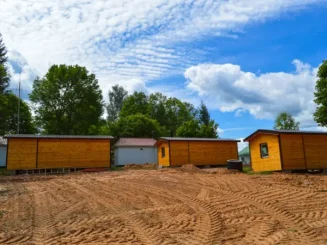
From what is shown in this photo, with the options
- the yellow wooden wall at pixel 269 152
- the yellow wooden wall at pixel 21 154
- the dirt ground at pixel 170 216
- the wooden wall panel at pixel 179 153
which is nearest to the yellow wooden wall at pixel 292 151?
the yellow wooden wall at pixel 269 152

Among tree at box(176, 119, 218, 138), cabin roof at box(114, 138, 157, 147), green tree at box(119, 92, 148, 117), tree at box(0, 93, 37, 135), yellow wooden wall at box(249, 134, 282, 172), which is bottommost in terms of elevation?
yellow wooden wall at box(249, 134, 282, 172)

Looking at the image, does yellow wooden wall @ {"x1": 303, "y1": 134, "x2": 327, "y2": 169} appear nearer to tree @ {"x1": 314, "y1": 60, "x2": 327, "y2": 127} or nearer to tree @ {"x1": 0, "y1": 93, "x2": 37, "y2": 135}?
tree @ {"x1": 314, "y1": 60, "x2": 327, "y2": 127}

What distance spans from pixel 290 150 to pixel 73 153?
16.2 meters

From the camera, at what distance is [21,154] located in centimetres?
2225

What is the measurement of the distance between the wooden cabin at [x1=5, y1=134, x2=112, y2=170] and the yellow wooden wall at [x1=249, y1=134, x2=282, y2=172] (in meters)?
11.9

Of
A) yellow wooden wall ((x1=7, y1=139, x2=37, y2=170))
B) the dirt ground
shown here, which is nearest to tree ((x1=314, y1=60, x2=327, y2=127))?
the dirt ground

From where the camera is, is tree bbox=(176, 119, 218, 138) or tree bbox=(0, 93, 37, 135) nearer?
tree bbox=(0, 93, 37, 135)

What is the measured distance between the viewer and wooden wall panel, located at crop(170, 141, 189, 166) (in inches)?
1004

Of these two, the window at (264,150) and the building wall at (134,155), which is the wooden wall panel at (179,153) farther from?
the building wall at (134,155)

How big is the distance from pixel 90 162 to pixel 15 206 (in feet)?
52.2

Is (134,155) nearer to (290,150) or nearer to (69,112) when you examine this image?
(69,112)

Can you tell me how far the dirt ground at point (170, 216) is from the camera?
17.6 ft

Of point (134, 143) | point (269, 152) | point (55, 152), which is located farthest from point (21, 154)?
point (269, 152)

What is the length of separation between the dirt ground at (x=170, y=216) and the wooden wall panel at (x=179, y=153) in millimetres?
14823
